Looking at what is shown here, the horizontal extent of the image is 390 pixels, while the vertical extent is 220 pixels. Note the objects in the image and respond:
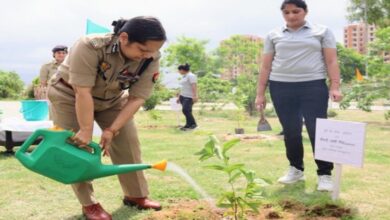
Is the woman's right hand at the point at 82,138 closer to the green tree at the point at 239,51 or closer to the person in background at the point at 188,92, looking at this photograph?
the person in background at the point at 188,92

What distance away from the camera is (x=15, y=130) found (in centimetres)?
530

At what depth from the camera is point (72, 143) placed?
2326mm

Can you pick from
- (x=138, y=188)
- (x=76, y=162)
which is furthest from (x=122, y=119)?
(x=138, y=188)

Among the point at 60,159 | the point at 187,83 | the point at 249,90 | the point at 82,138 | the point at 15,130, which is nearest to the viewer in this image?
the point at 60,159

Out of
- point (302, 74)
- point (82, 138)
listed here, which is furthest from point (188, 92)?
point (82, 138)

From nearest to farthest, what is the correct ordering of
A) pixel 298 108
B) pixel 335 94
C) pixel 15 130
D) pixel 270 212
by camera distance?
pixel 270 212 < pixel 335 94 < pixel 298 108 < pixel 15 130

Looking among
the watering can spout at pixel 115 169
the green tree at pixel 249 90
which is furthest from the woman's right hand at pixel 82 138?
the green tree at pixel 249 90

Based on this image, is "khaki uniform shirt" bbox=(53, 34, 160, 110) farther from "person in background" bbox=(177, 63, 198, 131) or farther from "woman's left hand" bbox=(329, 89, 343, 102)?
"person in background" bbox=(177, 63, 198, 131)

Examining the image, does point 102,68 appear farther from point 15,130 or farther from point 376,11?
point 376,11

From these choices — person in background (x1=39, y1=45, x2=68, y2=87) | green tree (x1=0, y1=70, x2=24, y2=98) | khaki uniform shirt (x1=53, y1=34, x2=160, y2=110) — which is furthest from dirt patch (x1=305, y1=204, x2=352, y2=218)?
green tree (x1=0, y1=70, x2=24, y2=98)

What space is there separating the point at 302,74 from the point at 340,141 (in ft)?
2.12

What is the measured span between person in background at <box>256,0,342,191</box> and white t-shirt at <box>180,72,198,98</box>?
5.18m

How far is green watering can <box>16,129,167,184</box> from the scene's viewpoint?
2.23 m

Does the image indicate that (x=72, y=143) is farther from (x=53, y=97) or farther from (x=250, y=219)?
(x=250, y=219)
